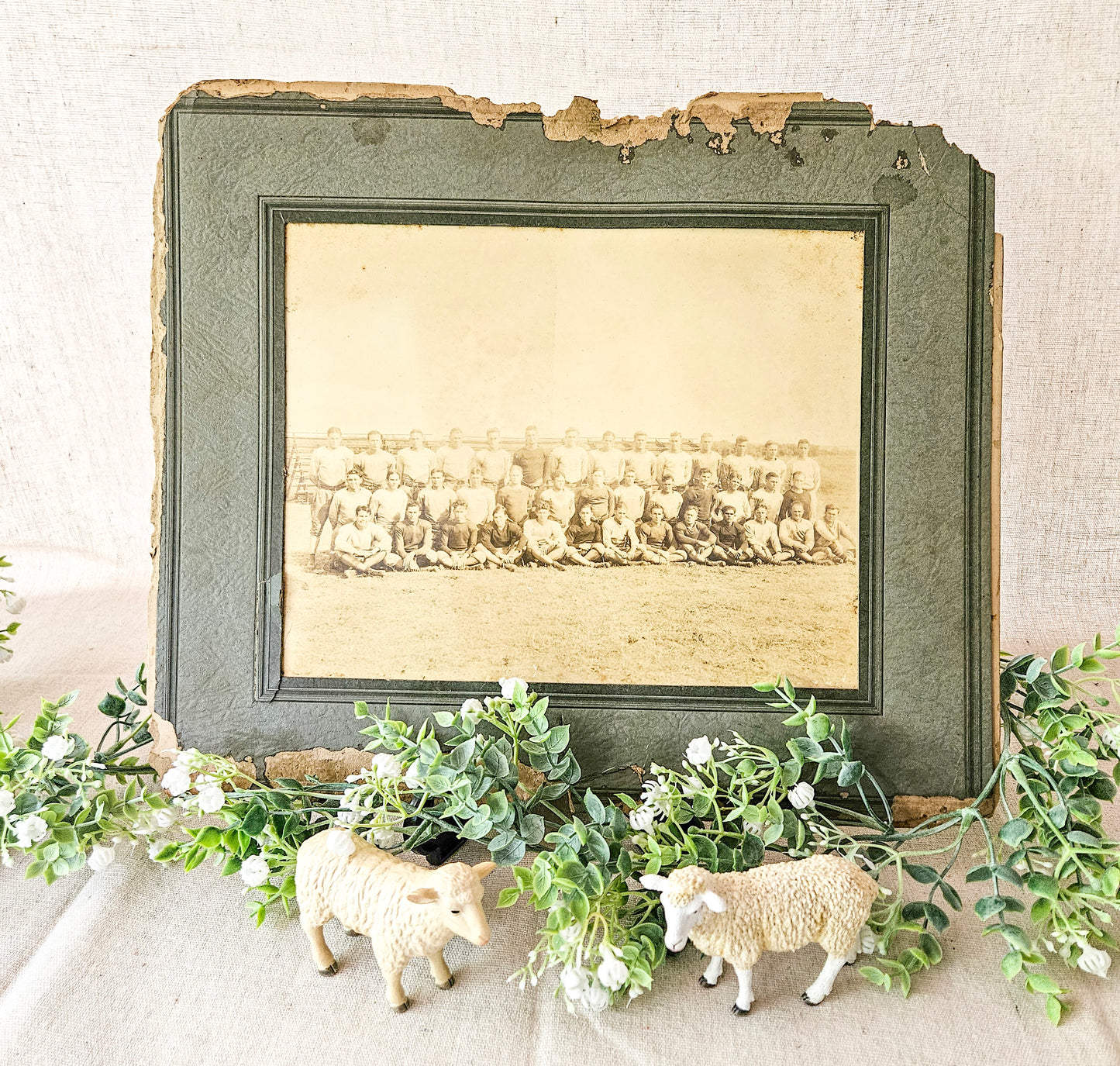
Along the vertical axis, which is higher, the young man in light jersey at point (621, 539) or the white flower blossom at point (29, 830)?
the young man in light jersey at point (621, 539)

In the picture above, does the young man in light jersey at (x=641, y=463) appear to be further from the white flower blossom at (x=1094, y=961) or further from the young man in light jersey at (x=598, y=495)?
the white flower blossom at (x=1094, y=961)

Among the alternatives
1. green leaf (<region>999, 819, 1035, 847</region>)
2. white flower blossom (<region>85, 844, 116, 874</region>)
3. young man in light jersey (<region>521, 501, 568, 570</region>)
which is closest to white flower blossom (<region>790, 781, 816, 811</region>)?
green leaf (<region>999, 819, 1035, 847</region>)

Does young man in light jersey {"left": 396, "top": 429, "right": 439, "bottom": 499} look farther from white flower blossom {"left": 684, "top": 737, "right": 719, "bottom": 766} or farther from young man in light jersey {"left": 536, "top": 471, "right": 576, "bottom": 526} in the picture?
white flower blossom {"left": 684, "top": 737, "right": 719, "bottom": 766}

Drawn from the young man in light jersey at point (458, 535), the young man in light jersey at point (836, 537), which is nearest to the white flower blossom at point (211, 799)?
the young man in light jersey at point (458, 535)

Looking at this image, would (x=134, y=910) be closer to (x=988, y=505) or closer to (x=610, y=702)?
(x=610, y=702)

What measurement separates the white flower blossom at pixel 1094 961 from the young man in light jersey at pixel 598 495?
2.48 ft

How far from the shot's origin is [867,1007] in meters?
1.02

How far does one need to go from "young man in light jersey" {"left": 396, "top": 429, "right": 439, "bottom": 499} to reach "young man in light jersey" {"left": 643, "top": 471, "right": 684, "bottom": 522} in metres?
0.30

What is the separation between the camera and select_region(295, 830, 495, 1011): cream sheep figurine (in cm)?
96

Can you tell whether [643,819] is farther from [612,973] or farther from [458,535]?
[458,535]

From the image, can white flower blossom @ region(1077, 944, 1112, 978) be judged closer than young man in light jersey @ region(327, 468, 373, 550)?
Yes

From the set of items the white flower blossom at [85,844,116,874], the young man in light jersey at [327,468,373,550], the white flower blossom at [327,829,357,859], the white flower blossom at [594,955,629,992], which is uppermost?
the young man in light jersey at [327,468,373,550]

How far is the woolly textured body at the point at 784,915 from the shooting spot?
976 mm

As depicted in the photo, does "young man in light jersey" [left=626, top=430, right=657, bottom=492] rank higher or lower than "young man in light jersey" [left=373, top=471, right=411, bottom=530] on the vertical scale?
higher
